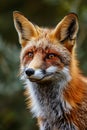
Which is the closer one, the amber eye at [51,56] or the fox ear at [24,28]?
the amber eye at [51,56]

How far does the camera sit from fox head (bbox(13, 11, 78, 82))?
13.4 m

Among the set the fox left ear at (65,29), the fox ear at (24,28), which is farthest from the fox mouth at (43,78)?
the fox ear at (24,28)

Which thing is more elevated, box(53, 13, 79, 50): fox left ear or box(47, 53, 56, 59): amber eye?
box(53, 13, 79, 50): fox left ear

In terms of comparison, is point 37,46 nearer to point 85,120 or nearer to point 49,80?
point 49,80

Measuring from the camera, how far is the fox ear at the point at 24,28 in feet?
46.3

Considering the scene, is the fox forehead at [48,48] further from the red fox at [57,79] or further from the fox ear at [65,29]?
the fox ear at [65,29]

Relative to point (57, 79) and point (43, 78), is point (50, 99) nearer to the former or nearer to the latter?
point (57, 79)

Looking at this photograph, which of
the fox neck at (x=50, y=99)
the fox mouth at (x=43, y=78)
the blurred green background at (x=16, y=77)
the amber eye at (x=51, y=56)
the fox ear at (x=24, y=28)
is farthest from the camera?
the blurred green background at (x=16, y=77)

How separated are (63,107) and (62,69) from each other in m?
0.70

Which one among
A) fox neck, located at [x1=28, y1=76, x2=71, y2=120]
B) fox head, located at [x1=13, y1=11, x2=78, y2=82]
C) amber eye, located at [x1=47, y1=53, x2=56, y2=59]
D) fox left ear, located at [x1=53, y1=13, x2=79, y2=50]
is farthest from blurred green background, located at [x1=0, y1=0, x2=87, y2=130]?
amber eye, located at [x1=47, y1=53, x2=56, y2=59]

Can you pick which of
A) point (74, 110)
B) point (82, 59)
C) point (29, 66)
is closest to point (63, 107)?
point (74, 110)

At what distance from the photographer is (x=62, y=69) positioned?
44.8 feet

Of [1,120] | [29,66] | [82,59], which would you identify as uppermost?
[29,66]

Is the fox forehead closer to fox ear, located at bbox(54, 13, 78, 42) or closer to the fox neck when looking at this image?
fox ear, located at bbox(54, 13, 78, 42)
